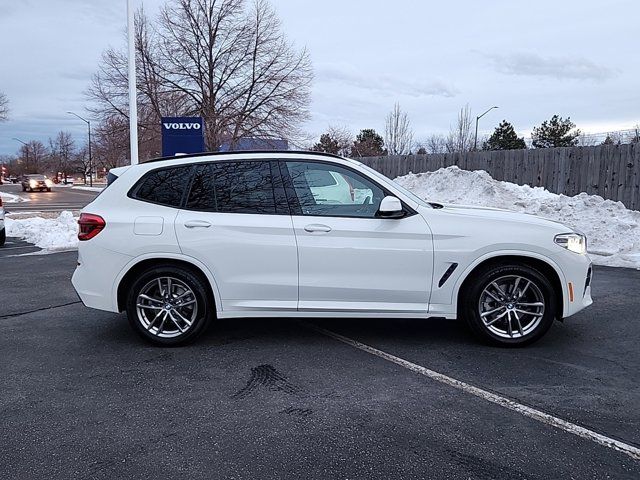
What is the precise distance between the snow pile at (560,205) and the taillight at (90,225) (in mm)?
5961

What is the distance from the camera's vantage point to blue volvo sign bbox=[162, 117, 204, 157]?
11492mm

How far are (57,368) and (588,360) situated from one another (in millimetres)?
4636

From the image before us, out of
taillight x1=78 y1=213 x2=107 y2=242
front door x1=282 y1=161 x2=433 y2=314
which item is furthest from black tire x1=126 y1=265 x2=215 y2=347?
front door x1=282 y1=161 x2=433 y2=314

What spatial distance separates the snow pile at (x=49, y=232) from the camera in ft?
37.4

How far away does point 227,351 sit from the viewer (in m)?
4.56

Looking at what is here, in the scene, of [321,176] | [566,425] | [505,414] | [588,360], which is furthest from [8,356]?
[588,360]

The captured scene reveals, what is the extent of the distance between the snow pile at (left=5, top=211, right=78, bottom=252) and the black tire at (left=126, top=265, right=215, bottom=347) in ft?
24.4

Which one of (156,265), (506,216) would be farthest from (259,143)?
(506,216)

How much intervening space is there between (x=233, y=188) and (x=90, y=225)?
137cm

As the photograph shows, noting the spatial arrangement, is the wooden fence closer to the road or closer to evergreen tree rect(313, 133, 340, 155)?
the road

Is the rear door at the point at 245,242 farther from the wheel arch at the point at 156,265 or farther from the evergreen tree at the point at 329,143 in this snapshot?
the evergreen tree at the point at 329,143

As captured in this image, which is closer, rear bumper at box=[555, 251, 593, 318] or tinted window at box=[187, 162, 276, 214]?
rear bumper at box=[555, 251, 593, 318]

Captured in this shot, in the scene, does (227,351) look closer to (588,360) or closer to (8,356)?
(8,356)

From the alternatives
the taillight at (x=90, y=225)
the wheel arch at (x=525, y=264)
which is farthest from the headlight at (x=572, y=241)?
the taillight at (x=90, y=225)
